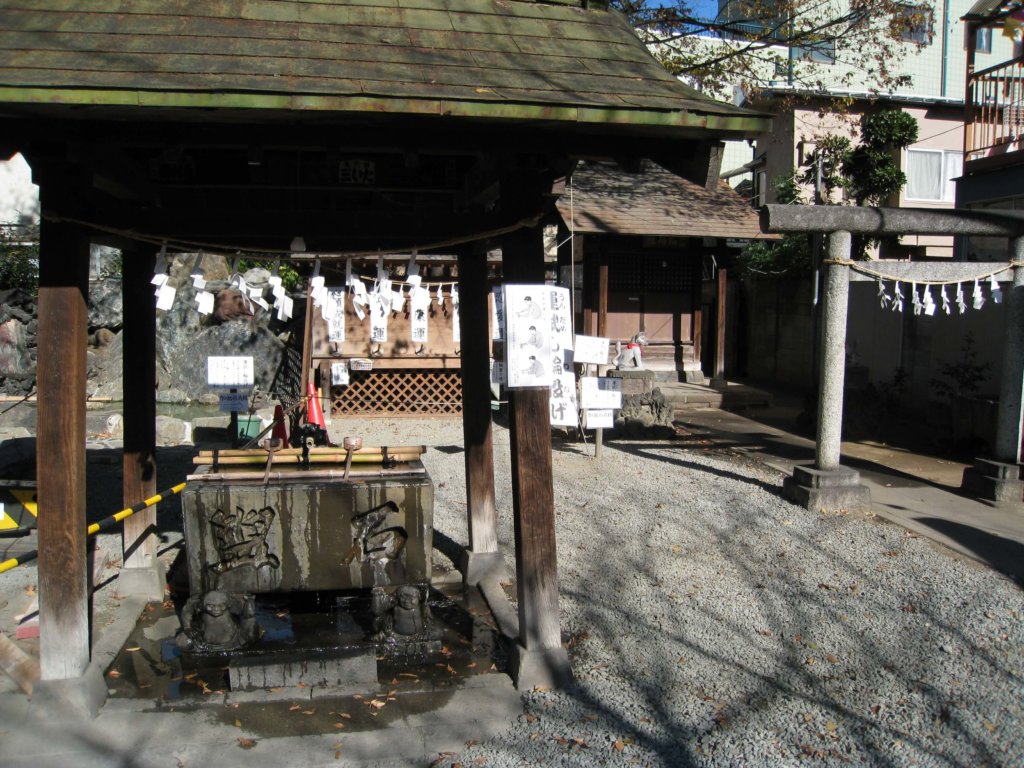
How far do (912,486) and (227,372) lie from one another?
8145mm

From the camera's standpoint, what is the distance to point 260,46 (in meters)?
A: 4.39

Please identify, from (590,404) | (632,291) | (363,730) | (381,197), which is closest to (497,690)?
(363,730)

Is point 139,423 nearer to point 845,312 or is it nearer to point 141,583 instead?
point 141,583

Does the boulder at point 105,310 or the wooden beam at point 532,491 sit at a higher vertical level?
the boulder at point 105,310

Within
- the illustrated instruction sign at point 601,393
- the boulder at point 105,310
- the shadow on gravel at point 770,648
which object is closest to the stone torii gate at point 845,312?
the shadow on gravel at point 770,648

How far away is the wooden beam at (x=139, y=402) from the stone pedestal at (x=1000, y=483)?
27.8 ft

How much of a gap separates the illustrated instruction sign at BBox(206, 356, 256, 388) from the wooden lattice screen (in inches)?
241

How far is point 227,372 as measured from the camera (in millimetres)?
9195

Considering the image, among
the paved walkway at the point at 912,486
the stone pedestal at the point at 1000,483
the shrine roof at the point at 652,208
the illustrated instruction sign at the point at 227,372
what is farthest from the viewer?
the shrine roof at the point at 652,208

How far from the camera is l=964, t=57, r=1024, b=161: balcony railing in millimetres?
13547

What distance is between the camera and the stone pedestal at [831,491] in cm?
847

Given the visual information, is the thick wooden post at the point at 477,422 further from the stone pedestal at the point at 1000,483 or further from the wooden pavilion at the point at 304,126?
the stone pedestal at the point at 1000,483

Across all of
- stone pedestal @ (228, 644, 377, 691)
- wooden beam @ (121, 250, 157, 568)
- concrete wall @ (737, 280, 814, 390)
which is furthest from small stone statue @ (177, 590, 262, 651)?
concrete wall @ (737, 280, 814, 390)

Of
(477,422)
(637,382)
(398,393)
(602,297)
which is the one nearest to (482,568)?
(477,422)
